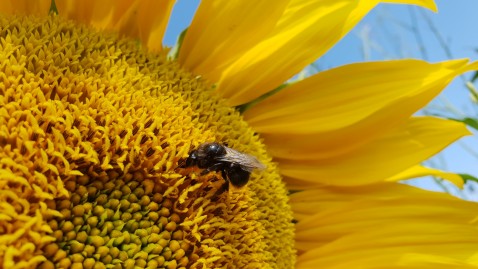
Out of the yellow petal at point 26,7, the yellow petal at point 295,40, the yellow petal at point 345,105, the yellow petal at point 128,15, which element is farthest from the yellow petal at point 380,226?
the yellow petal at point 26,7

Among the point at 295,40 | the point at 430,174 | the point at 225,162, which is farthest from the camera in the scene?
the point at 430,174

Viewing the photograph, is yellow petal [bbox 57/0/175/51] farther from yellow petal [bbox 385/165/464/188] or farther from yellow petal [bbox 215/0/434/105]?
yellow petal [bbox 385/165/464/188]

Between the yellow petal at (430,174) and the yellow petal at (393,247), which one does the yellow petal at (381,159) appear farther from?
the yellow petal at (393,247)

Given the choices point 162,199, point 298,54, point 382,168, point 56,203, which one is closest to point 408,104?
point 382,168

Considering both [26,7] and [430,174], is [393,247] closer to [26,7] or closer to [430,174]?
[430,174]

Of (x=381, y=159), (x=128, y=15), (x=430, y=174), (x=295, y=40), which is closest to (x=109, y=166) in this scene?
(x=128, y=15)
